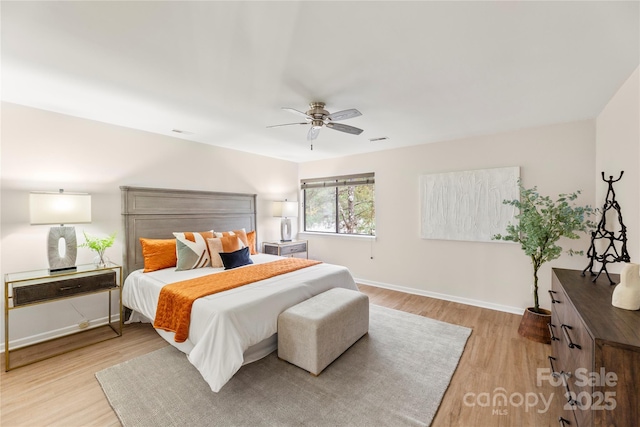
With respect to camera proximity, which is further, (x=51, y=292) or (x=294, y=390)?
(x=51, y=292)

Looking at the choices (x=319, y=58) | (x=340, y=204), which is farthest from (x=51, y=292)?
(x=340, y=204)

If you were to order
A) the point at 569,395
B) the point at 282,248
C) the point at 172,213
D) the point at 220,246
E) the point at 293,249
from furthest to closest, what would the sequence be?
1. the point at 293,249
2. the point at 282,248
3. the point at 172,213
4. the point at 220,246
5. the point at 569,395

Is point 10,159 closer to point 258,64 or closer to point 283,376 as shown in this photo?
point 258,64

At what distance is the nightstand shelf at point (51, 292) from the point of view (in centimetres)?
232

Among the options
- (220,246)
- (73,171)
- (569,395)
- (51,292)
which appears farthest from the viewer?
(220,246)

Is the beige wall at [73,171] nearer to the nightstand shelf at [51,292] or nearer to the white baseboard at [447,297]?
the nightstand shelf at [51,292]

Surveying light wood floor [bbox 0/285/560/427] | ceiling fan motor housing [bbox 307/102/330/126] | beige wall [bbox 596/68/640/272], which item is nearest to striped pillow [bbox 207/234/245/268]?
light wood floor [bbox 0/285/560/427]

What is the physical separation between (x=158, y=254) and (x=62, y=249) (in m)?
0.87

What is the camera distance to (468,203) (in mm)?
3785

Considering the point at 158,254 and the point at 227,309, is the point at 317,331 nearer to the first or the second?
the point at 227,309

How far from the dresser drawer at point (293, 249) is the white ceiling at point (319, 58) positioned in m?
2.59

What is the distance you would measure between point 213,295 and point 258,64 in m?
1.89

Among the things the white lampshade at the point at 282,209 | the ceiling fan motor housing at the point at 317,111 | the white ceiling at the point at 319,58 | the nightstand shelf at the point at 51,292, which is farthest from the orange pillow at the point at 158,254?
the ceiling fan motor housing at the point at 317,111

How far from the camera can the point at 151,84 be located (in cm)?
221
